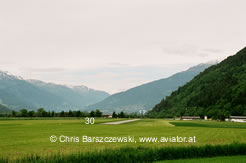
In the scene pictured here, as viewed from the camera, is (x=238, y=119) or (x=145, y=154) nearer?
(x=145, y=154)

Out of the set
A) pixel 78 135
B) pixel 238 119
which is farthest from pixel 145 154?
pixel 238 119

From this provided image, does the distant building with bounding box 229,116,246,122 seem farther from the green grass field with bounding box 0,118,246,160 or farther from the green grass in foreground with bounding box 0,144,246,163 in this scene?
the green grass in foreground with bounding box 0,144,246,163

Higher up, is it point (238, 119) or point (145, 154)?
point (145, 154)

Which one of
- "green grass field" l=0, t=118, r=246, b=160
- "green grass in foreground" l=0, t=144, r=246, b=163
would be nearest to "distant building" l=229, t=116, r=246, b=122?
"green grass field" l=0, t=118, r=246, b=160

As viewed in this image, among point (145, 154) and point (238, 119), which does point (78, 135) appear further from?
point (238, 119)

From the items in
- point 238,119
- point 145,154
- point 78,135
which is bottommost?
point 238,119

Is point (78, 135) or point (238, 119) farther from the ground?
point (78, 135)

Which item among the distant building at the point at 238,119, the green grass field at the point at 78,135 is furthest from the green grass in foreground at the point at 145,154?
the distant building at the point at 238,119

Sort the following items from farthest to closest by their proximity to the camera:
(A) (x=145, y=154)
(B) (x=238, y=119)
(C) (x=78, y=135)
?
1. (B) (x=238, y=119)
2. (C) (x=78, y=135)
3. (A) (x=145, y=154)

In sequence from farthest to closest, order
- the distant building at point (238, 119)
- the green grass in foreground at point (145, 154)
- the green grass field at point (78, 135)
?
1. the distant building at point (238, 119)
2. the green grass field at point (78, 135)
3. the green grass in foreground at point (145, 154)

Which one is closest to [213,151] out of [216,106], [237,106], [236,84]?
[237,106]

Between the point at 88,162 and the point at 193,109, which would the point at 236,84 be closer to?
the point at 193,109

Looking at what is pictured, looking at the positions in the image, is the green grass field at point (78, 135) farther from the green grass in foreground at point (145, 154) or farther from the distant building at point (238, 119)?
the distant building at point (238, 119)

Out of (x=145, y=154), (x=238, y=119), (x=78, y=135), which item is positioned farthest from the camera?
(x=238, y=119)
